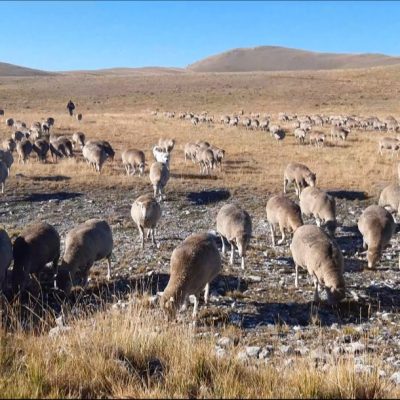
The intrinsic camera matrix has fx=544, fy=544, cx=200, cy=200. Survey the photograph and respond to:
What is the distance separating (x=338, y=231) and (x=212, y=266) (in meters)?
7.96

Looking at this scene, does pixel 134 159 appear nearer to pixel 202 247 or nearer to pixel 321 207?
pixel 321 207

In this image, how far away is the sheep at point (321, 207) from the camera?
15930 millimetres

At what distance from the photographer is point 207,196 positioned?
21797 mm

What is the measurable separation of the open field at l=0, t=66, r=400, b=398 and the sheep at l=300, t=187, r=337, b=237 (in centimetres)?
80

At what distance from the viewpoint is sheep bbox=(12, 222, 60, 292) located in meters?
11.3

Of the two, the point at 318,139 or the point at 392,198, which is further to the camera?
the point at 318,139

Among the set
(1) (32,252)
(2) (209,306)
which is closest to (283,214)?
(2) (209,306)

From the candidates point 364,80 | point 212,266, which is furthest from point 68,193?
point 364,80

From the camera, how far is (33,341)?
20.9 feet

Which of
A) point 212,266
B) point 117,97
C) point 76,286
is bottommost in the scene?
point 76,286

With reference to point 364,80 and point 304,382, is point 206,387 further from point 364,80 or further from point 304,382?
point 364,80

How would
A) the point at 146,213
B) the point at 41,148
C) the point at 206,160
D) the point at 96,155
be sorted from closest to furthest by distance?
1. the point at 146,213
2. the point at 96,155
3. the point at 206,160
4. the point at 41,148

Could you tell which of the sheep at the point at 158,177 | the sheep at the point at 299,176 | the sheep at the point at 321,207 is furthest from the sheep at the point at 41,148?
the sheep at the point at 321,207

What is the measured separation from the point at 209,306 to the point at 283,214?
514cm
